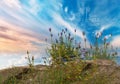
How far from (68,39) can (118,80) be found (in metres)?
4.34

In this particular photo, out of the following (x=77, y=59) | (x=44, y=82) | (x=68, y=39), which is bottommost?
(x=44, y=82)

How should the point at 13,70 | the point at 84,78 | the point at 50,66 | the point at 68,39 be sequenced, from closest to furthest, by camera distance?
the point at 84,78
the point at 50,66
the point at 13,70
the point at 68,39

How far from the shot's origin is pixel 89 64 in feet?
34.9

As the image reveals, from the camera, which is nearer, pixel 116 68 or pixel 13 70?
pixel 116 68

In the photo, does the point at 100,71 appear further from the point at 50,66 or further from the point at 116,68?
the point at 50,66

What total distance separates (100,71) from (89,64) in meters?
0.86

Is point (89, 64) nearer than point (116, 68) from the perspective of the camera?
No

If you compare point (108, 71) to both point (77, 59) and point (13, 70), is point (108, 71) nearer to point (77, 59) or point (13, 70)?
point (77, 59)

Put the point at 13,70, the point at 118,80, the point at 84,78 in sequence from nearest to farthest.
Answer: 1. the point at 118,80
2. the point at 84,78
3. the point at 13,70

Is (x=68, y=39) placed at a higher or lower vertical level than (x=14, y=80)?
higher

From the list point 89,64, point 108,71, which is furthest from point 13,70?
point 108,71

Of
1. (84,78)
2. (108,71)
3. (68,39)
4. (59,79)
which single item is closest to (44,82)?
(59,79)

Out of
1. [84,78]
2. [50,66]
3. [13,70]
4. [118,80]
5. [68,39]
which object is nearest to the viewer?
[118,80]

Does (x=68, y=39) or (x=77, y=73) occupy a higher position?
(x=68, y=39)
